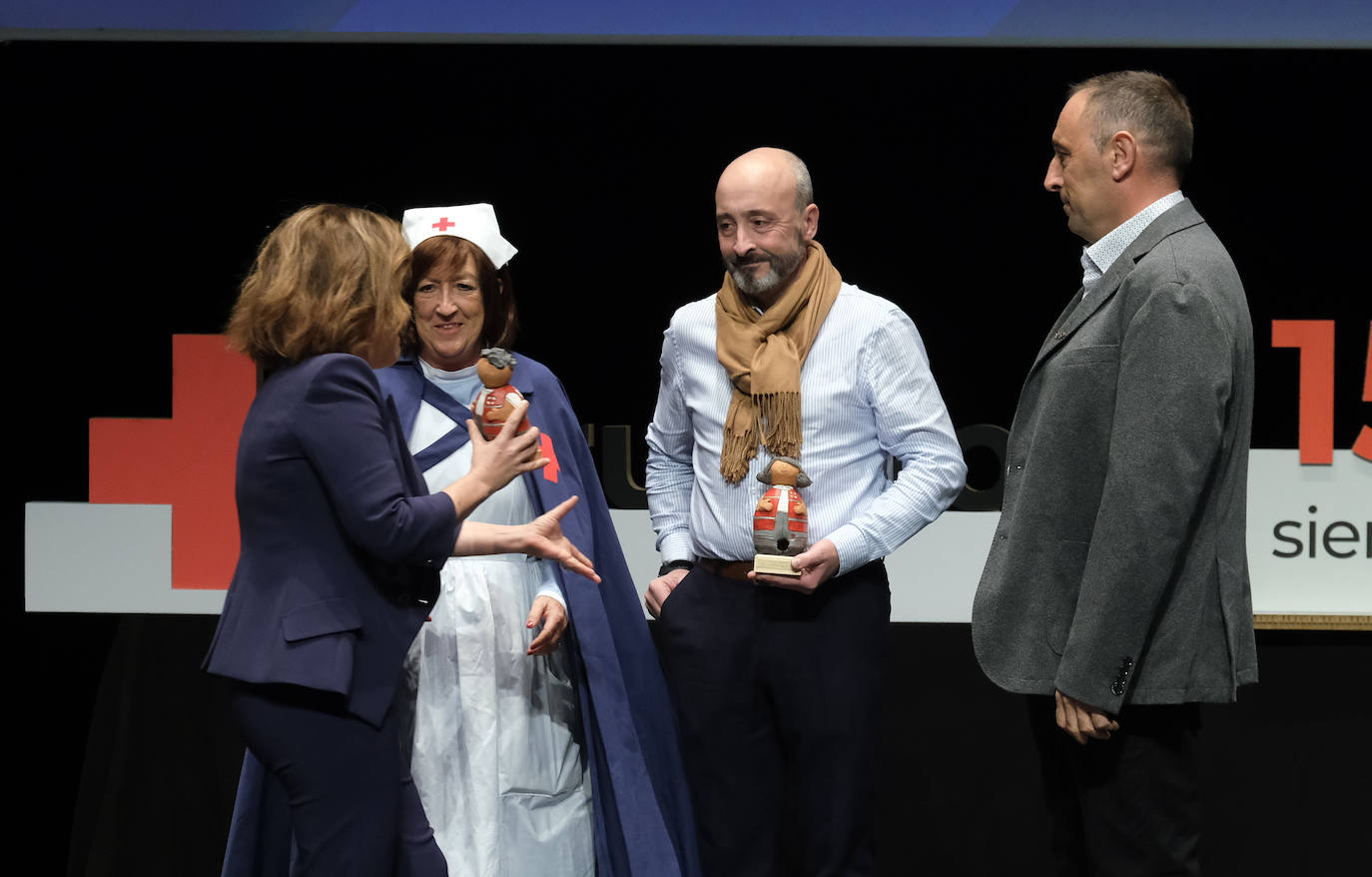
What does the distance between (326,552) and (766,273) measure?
1.01 metres

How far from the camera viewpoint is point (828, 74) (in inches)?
143

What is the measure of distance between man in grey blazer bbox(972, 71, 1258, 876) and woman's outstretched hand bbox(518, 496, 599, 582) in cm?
68

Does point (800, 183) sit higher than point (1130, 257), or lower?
higher

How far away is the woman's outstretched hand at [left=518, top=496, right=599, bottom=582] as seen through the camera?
2.27 m

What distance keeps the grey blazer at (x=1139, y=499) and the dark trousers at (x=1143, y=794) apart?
72mm

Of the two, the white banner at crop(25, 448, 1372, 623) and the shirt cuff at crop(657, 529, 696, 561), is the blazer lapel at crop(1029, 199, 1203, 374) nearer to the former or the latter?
the shirt cuff at crop(657, 529, 696, 561)

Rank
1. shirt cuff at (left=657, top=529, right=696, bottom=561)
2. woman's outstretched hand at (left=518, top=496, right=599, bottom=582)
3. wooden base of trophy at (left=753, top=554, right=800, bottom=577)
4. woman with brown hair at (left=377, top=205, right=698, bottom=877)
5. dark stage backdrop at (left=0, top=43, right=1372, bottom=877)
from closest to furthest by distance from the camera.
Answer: woman's outstretched hand at (left=518, top=496, right=599, bottom=582)
wooden base of trophy at (left=753, top=554, right=800, bottom=577)
woman with brown hair at (left=377, top=205, right=698, bottom=877)
shirt cuff at (left=657, top=529, right=696, bottom=561)
dark stage backdrop at (left=0, top=43, right=1372, bottom=877)

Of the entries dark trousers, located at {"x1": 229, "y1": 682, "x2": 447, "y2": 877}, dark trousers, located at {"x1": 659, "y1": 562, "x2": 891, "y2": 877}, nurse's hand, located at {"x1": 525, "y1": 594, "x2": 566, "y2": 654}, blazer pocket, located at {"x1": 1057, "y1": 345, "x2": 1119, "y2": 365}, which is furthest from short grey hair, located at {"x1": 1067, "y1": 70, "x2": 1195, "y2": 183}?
dark trousers, located at {"x1": 229, "y1": 682, "x2": 447, "y2": 877}

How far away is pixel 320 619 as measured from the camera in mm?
1938

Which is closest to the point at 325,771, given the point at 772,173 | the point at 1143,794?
the point at 1143,794

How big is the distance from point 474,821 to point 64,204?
7.46ft

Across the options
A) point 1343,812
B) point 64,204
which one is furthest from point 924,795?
point 64,204

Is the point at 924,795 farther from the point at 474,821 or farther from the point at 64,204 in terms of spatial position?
the point at 64,204

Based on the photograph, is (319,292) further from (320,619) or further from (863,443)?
(863,443)
